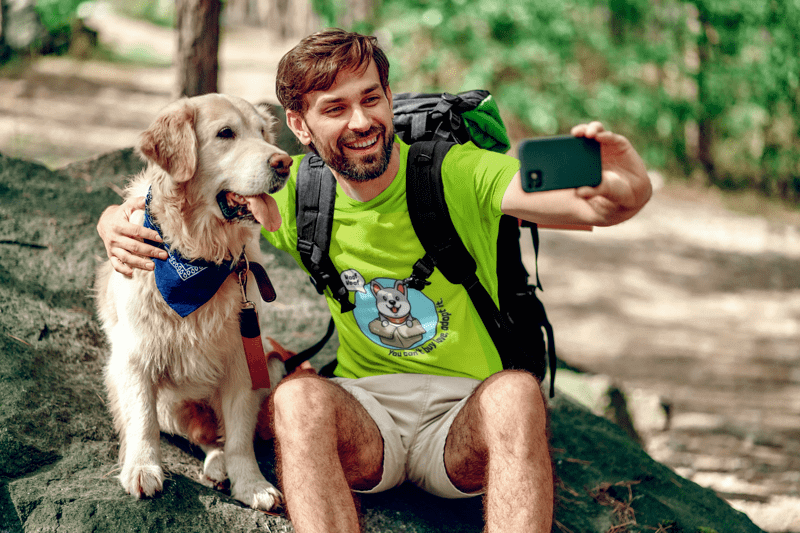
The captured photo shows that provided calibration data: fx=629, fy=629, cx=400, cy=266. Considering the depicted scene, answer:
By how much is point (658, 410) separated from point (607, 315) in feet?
8.01

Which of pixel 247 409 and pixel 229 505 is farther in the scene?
pixel 247 409

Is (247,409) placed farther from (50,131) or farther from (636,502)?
(50,131)

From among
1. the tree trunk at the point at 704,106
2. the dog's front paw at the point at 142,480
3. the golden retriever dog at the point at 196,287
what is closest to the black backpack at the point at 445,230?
the golden retriever dog at the point at 196,287

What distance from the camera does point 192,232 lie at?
2.79 metres

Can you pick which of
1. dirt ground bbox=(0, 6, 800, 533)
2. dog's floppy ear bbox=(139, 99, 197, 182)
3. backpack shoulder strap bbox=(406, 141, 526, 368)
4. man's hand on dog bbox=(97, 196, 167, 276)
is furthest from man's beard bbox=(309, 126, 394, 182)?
dirt ground bbox=(0, 6, 800, 533)

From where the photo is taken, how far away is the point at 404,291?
2.78 m

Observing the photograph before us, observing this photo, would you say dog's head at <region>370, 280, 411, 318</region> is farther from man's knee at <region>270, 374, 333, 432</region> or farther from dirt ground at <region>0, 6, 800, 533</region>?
dirt ground at <region>0, 6, 800, 533</region>

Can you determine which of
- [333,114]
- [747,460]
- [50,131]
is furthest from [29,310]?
[50,131]

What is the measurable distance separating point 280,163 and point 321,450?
3.90ft

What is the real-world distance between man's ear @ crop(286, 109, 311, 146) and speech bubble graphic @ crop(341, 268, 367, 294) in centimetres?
63

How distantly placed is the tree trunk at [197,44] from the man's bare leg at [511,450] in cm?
390

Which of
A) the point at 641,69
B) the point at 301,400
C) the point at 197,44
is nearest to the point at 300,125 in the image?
the point at 301,400

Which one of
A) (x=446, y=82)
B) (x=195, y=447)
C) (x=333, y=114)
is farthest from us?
(x=446, y=82)

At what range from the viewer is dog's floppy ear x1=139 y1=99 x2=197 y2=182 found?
2.68 m
